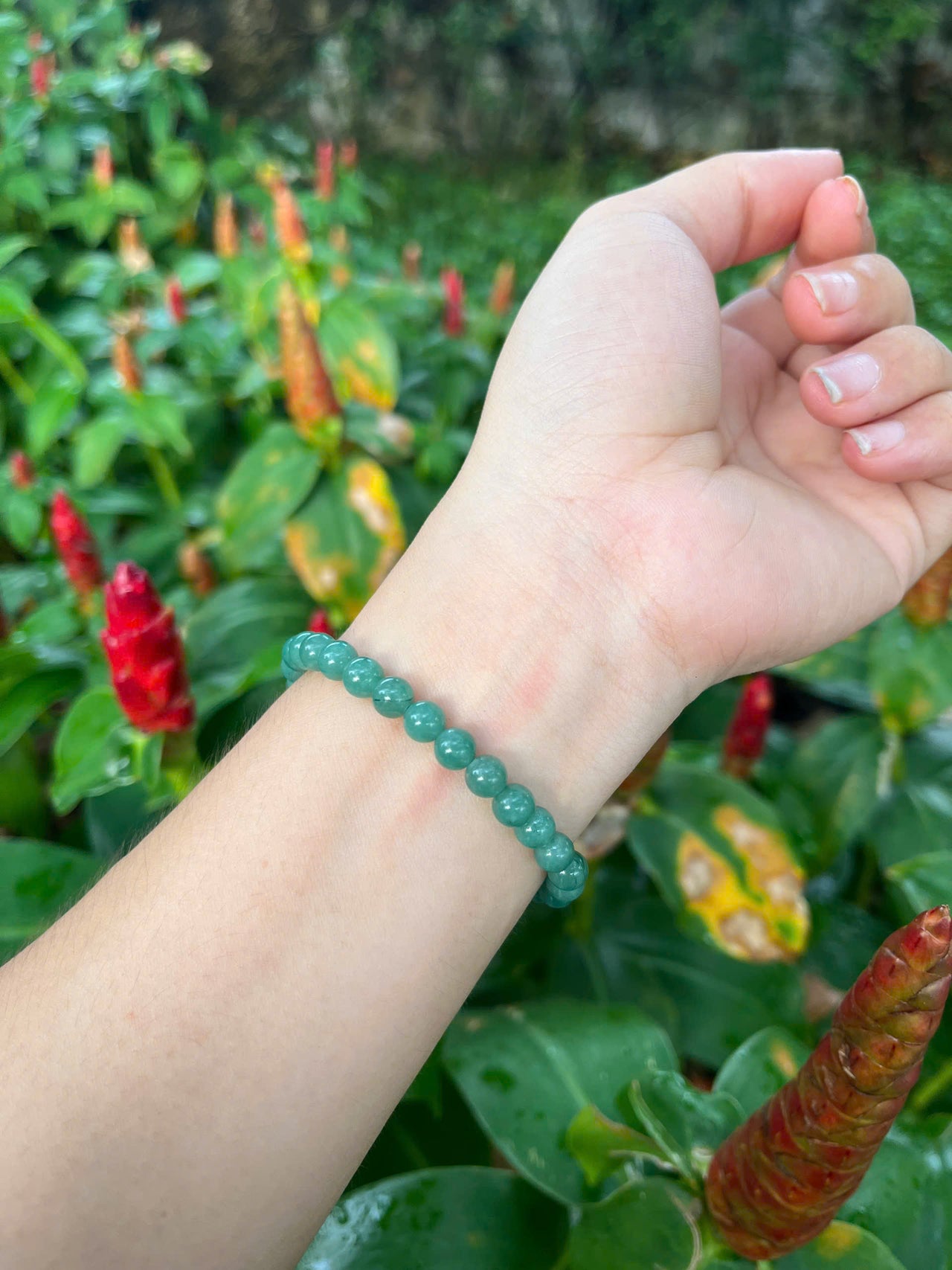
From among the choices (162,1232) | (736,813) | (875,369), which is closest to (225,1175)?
(162,1232)

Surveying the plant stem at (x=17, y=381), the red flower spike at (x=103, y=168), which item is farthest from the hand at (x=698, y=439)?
the red flower spike at (x=103, y=168)

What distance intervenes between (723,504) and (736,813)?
0.35 meters

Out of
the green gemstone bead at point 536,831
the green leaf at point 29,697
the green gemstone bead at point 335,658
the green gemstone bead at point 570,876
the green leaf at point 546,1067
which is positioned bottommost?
the green leaf at point 546,1067

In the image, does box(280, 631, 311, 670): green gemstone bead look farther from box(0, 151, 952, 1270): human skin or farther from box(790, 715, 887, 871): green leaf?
box(790, 715, 887, 871): green leaf

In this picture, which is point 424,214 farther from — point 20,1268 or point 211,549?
point 20,1268

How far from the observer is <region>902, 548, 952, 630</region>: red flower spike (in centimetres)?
88

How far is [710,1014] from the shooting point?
903mm

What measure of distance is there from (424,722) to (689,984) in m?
0.55

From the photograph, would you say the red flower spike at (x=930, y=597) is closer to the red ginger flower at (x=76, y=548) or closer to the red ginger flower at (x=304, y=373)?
the red ginger flower at (x=304, y=373)

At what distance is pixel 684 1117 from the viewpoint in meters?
0.58

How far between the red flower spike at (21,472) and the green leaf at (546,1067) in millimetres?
1011

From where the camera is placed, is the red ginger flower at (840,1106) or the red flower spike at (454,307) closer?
the red ginger flower at (840,1106)

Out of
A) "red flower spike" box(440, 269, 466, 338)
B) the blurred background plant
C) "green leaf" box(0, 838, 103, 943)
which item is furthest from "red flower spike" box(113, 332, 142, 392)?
"green leaf" box(0, 838, 103, 943)

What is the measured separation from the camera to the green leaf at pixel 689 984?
882 mm
